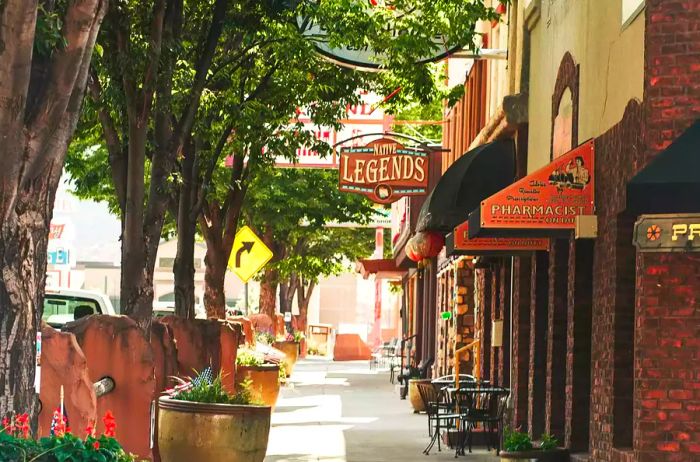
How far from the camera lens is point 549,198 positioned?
13305 mm

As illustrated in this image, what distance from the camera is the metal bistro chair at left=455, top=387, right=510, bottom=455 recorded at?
18031mm

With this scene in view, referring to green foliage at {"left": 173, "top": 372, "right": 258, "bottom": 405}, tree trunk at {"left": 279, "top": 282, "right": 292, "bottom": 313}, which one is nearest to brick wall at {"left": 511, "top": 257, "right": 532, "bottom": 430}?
green foliage at {"left": 173, "top": 372, "right": 258, "bottom": 405}

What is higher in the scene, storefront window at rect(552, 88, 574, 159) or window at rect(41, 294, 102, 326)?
storefront window at rect(552, 88, 574, 159)

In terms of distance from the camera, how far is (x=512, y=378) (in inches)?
712

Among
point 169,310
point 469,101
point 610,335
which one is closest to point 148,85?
point 610,335

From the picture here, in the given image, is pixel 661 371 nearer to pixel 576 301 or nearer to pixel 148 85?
pixel 576 301

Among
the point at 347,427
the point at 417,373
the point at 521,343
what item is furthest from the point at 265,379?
the point at 417,373

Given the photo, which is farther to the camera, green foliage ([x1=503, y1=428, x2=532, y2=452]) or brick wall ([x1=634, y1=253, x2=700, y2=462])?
green foliage ([x1=503, y1=428, x2=532, y2=452])

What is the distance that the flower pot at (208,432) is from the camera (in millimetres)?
12461

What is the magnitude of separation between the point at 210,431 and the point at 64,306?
7620 millimetres

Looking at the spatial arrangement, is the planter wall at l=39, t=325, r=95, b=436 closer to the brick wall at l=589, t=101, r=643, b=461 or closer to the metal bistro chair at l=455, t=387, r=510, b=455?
Answer: the brick wall at l=589, t=101, r=643, b=461

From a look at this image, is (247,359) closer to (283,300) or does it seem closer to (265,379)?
(265,379)

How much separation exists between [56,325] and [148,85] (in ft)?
11.1

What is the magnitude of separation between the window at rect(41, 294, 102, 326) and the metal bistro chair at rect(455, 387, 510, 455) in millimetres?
4714
